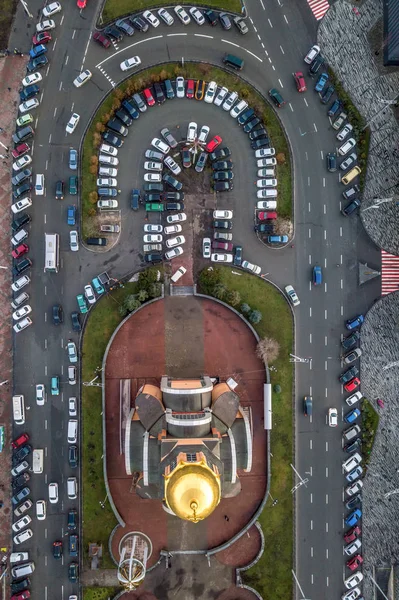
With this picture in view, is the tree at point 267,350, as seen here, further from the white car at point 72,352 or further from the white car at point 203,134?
the white car at point 203,134

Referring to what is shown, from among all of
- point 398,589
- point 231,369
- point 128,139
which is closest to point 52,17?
point 128,139

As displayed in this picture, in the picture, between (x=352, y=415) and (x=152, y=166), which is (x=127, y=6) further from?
(x=352, y=415)

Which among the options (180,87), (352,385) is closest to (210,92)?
(180,87)

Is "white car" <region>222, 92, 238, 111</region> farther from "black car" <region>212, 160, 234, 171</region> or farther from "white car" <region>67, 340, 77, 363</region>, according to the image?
"white car" <region>67, 340, 77, 363</region>

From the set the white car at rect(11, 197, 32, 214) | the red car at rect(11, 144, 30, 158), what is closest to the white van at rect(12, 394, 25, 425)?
the white car at rect(11, 197, 32, 214)

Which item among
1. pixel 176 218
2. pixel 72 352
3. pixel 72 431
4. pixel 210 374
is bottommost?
pixel 72 431
